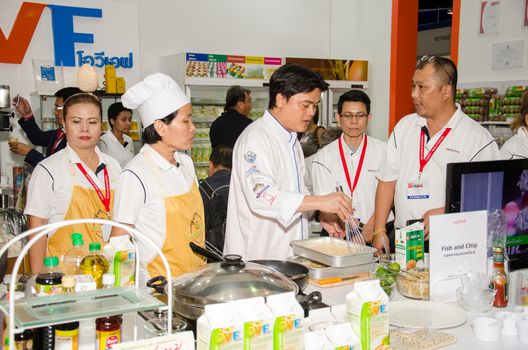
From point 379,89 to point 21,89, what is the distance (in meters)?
5.05

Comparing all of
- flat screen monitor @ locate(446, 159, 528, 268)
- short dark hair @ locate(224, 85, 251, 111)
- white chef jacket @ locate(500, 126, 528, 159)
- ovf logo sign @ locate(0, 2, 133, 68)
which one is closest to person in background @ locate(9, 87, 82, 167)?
ovf logo sign @ locate(0, 2, 133, 68)

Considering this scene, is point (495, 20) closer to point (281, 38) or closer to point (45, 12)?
point (281, 38)

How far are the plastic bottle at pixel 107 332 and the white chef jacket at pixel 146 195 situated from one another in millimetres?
1015

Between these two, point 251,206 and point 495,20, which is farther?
point 495,20

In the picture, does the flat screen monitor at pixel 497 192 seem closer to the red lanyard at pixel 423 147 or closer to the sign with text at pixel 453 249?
the sign with text at pixel 453 249

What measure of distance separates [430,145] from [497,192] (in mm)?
972

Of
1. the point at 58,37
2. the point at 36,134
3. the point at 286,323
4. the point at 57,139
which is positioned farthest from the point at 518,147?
the point at 58,37

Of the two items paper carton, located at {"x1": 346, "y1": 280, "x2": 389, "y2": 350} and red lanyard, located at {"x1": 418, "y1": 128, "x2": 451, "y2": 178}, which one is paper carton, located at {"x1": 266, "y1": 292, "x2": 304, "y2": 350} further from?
red lanyard, located at {"x1": 418, "y1": 128, "x2": 451, "y2": 178}

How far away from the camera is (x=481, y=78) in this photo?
6.33 m

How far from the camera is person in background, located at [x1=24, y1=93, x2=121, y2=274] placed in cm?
290

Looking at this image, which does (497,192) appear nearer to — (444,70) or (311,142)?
(444,70)

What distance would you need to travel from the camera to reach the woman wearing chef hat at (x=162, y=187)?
243cm

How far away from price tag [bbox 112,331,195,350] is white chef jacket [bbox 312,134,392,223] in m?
2.82

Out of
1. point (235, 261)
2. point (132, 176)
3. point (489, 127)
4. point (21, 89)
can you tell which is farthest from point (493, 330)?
point (21, 89)
